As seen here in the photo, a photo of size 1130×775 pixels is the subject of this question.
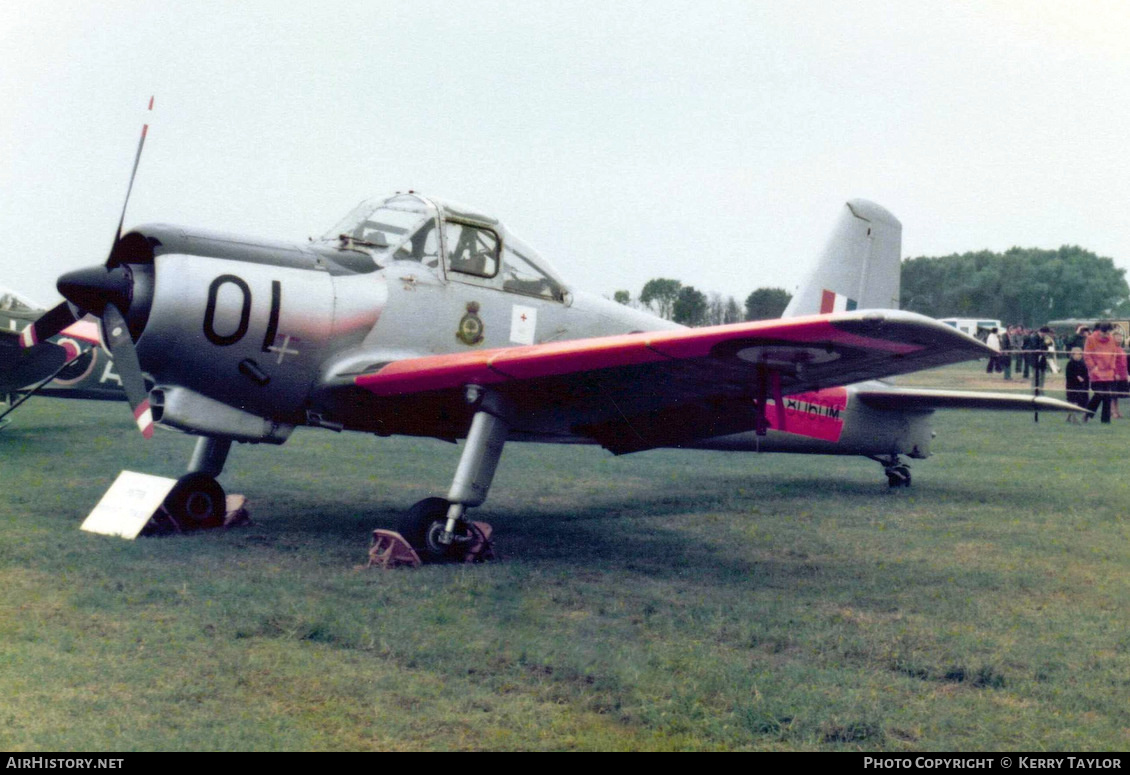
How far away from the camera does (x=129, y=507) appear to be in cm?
608

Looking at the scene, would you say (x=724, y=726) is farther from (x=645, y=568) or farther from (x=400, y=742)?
(x=645, y=568)

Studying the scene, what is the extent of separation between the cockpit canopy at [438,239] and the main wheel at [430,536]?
170 centimetres

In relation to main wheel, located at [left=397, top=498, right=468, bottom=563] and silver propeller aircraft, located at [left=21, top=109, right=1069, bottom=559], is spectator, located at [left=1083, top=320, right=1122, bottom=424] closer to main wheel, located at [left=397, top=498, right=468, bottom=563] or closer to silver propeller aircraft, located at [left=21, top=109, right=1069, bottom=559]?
silver propeller aircraft, located at [left=21, top=109, right=1069, bottom=559]

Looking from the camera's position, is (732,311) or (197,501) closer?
(197,501)

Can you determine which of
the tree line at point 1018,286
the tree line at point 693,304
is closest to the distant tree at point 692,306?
the tree line at point 693,304

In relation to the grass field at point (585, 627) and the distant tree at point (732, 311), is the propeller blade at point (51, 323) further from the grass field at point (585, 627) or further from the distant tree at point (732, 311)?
the distant tree at point (732, 311)

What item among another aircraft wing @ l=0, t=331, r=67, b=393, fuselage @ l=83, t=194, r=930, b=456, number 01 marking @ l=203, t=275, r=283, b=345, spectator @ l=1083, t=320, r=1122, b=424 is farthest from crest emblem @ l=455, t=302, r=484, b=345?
spectator @ l=1083, t=320, r=1122, b=424

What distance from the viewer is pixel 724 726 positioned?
3094 millimetres

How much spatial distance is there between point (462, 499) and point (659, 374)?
1.31 meters

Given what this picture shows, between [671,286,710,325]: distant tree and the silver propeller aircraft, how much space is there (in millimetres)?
9282

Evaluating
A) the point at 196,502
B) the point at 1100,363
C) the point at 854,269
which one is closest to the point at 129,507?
the point at 196,502

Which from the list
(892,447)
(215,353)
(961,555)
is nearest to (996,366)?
(892,447)

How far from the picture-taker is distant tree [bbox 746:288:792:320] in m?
23.2

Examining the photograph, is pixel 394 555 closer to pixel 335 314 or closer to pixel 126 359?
pixel 335 314
